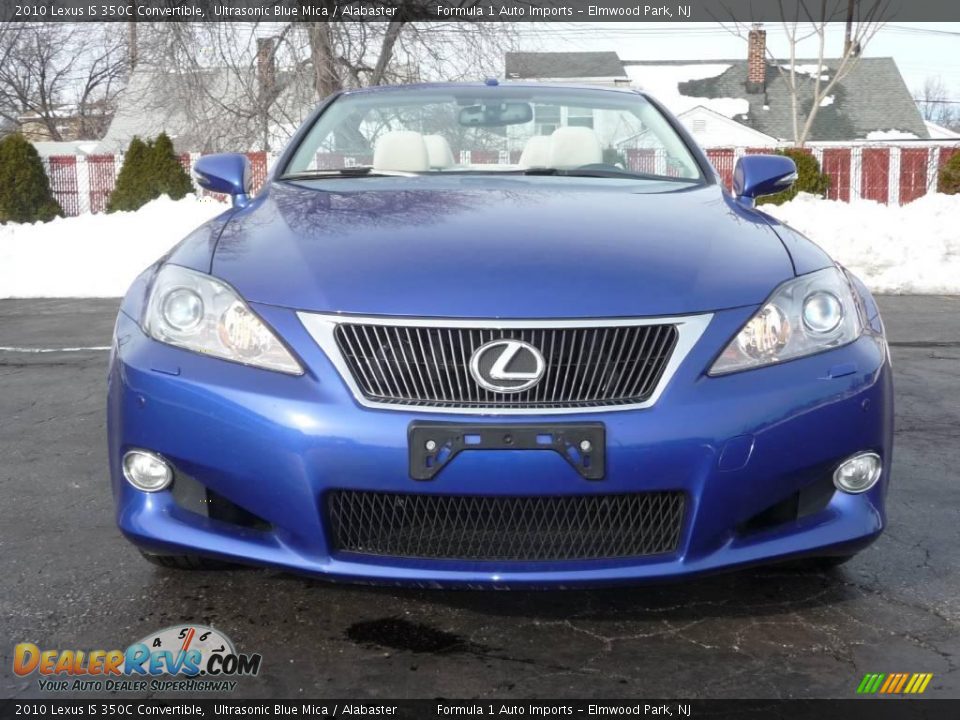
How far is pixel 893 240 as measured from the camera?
13133 mm

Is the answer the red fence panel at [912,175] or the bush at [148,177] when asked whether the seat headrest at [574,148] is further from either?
the red fence panel at [912,175]

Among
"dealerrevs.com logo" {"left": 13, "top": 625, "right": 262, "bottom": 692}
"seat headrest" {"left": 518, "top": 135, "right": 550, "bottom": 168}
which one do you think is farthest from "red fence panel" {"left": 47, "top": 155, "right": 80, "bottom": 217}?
"dealerrevs.com logo" {"left": 13, "top": 625, "right": 262, "bottom": 692}

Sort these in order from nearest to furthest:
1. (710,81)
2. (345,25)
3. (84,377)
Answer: (84,377), (345,25), (710,81)

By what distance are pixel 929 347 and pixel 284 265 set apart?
5.87 meters

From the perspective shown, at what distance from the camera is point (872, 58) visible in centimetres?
5303

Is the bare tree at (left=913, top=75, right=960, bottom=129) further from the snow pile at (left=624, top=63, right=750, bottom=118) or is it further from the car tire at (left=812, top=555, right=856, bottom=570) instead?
the car tire at (left=812, top=555, right=856, bottom=570)

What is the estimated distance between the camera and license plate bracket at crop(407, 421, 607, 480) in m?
2.34

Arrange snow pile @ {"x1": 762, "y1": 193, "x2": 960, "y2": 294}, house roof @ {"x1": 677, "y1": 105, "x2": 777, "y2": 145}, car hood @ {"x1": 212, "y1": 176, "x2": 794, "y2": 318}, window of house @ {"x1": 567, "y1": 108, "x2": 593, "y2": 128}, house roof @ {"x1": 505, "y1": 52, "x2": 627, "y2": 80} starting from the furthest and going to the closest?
house roof @ {"x1": 505, "y1": 52, "x2": 627, "y2": 80}
house roof @ {"x1": 677, "y1": 105, "x2": 777, "y2": 145}
snow pile @ {"x1": 762, "y1": 193, "x2": 960, "y2": 294}
window of house @ {"x1": 567, "y1": 108, "x2": 593, "y2": 128}
car hood @ {"x1": 212, "y1": 176, "x2": 794, "y2": 318}

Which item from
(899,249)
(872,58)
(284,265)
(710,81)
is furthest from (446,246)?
(872,58)

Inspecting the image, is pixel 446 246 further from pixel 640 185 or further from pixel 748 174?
pixel 748 174

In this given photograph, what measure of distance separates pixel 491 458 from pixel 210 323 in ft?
2.54

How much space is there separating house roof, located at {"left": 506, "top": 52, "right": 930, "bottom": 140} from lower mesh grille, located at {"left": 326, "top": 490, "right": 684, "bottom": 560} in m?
46.3

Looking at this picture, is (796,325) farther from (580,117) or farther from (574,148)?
(580,117)
